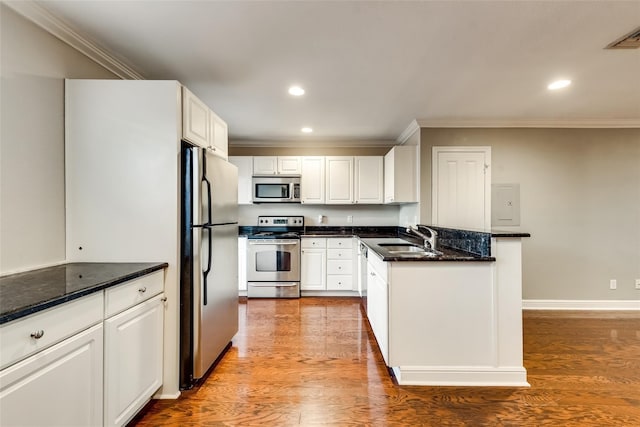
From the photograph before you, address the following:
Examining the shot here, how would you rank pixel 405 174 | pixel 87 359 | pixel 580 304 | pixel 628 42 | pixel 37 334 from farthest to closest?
pixel 405 174, pixel 580 304, pixel 628 42, pixel 87 359, pixel 37 334

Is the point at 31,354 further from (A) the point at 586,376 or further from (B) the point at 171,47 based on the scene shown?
(A) the point at 586,376

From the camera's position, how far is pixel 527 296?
148 inches

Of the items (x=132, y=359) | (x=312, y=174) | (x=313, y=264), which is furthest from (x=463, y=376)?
(x=312, y=174)

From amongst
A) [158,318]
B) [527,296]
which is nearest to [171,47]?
[158,318]

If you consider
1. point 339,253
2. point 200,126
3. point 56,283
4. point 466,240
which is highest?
point 200,126

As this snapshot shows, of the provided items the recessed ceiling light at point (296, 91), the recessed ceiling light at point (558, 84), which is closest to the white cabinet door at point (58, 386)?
the recessed ceiling light at point (296, 91)

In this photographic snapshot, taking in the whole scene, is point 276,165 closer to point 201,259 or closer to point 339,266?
point 339,266

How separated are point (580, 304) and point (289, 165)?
14.3 feet

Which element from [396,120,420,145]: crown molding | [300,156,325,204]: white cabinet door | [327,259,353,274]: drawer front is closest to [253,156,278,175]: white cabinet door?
[300,156,325,204]: white cabinet door

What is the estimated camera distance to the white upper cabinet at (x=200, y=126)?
1987 mm

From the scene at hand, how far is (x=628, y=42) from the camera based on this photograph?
2.00 m

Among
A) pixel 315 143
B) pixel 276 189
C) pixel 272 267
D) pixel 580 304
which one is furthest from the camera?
pixel 315 143

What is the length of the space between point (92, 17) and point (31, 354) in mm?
1840

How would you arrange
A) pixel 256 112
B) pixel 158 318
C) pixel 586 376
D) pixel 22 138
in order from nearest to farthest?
pixel 22 138
pixel 158 318
pixel 586 376
pixel 256 112
